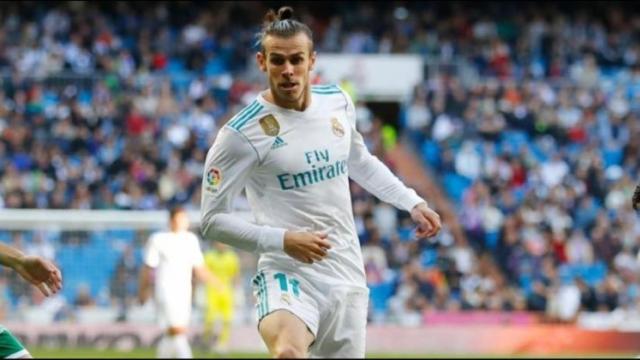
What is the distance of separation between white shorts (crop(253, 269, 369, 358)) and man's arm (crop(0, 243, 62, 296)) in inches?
51.9

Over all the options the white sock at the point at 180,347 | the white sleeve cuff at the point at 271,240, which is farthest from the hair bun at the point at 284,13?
the white sock at the point at 180,347

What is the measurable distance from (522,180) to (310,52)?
64.0 feet

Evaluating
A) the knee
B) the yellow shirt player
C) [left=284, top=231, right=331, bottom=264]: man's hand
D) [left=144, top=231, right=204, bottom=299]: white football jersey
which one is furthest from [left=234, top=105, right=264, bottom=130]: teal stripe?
the yellow shirt player

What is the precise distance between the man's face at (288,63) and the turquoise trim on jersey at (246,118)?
0.42 feet

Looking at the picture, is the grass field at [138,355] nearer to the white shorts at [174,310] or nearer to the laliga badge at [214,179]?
the white shorts at [174,310]

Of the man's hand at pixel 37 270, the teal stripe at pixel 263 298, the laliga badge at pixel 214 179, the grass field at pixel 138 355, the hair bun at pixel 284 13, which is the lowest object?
the grass field at pixel 138 355

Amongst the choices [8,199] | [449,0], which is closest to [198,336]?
[8,199]

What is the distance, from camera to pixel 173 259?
1581 cm

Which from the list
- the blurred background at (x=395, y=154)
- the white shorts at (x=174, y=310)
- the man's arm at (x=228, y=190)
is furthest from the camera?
the blurred background at (x=395, y=154)

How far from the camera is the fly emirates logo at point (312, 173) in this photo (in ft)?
23.4

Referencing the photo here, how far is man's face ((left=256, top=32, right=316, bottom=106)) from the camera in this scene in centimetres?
702

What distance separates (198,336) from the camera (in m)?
21.3

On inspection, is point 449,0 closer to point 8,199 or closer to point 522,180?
point 522,180

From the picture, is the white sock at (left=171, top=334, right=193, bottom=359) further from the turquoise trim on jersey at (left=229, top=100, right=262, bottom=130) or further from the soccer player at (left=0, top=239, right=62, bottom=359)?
the soccer player at (left=0, top=239, right=62, bottom=359)
